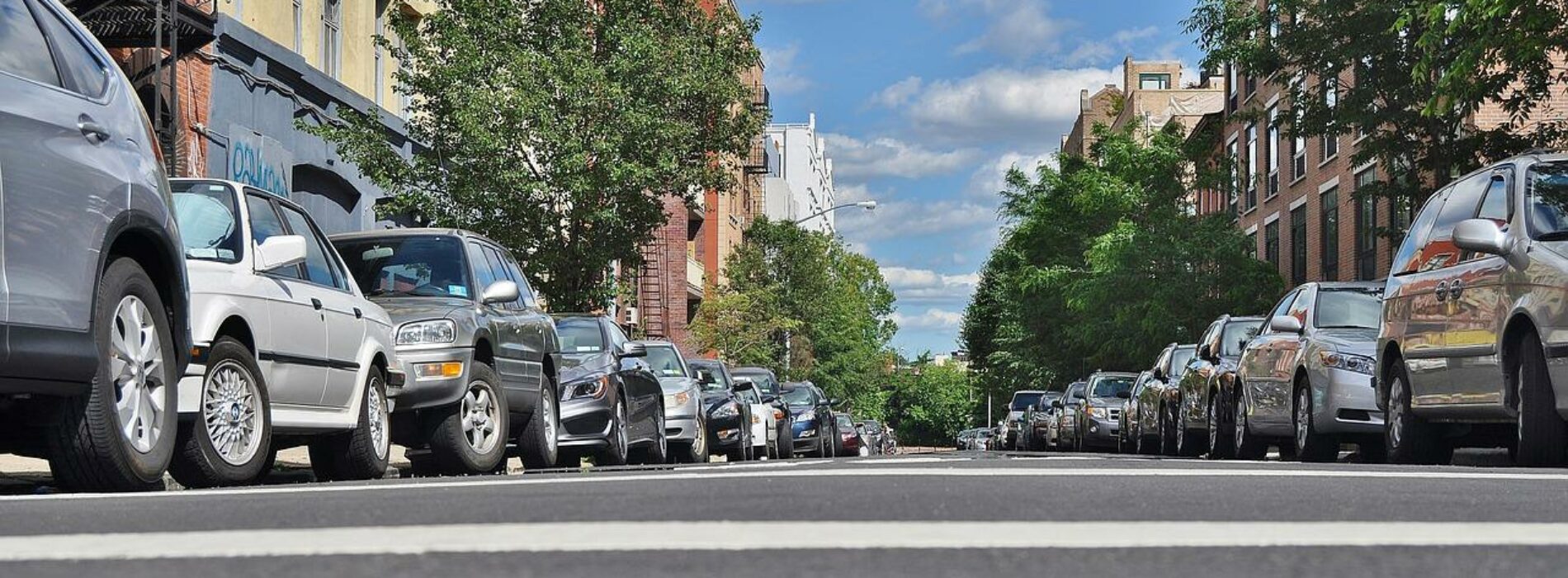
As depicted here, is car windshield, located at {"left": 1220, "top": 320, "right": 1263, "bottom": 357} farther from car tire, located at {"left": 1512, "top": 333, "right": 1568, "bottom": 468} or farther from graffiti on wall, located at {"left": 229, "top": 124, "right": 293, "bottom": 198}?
graffiti on wall, located at {"left": 229, "top": 124, "right": 293, "bottom": 198}

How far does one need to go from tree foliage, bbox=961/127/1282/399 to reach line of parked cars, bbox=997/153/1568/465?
22.3 metres

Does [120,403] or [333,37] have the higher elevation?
[333,37]

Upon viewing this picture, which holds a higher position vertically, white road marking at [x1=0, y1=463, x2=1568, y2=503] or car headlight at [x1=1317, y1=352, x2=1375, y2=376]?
car headlight at [x1=1317, y1=352, x2=1375, y2=376]

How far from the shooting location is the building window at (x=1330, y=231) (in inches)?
1751

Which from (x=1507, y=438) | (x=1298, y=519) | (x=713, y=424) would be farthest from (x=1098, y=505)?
(x=713, y=424)

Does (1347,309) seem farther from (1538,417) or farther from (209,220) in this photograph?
(209,220)

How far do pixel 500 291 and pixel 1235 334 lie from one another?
9.35m

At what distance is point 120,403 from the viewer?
7.66 meters

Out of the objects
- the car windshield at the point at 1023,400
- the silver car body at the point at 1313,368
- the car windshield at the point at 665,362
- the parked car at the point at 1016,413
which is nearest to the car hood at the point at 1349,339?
the silver car body at the point at 1313,368

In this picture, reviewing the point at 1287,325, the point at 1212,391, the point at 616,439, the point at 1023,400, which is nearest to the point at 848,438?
the point at 1023,400

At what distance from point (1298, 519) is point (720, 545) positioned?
1.80m

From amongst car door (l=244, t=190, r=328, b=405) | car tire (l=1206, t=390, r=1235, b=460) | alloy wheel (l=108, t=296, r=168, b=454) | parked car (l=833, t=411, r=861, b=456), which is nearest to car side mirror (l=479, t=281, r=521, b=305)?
car door (l=244, t=190, r=328, b=405)

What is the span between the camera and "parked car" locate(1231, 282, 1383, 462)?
47.0 ft

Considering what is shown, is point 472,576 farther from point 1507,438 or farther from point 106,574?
point 1507,438
